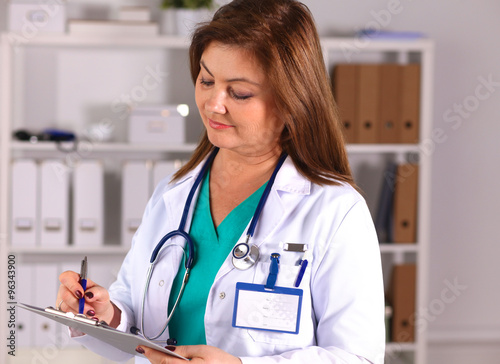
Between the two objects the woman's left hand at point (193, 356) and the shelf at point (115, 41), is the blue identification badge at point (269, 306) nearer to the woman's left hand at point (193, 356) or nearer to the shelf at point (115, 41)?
the woman's left hand at point (193, 356)

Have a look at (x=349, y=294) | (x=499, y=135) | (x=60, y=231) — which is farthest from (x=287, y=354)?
(x=499, y=135)

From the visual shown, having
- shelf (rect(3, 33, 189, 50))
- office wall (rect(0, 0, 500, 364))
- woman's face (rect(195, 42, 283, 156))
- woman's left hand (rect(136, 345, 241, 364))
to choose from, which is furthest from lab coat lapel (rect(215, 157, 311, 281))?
office wall (rect(0, 0, 500, 364))

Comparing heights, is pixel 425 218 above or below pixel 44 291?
above

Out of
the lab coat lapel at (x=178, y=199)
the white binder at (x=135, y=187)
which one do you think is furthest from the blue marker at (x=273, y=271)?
the white binder at (x=135, y=187)

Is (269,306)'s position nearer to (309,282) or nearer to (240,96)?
(309,282)

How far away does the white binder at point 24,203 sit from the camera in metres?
2.55

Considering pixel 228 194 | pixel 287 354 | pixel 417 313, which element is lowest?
pixel 417 313

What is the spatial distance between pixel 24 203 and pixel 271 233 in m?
1.74

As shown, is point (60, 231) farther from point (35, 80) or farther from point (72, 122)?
point (35, 80)

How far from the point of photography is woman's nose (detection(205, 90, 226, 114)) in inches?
44.3

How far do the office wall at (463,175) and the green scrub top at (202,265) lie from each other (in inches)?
80.2

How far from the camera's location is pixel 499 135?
10.2 ft

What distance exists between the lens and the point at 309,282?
113cm

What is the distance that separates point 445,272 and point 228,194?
2.17 m
